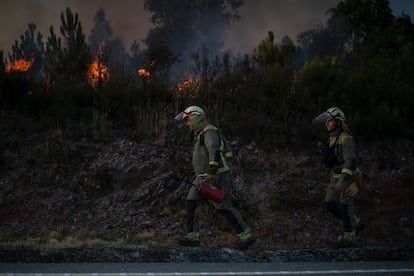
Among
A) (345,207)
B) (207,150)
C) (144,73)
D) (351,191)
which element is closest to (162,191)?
(207,150)

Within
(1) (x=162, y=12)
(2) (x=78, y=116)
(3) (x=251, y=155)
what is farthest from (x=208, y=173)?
(1) (x=162, y=12)

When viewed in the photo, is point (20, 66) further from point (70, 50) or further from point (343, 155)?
point (343, 155)

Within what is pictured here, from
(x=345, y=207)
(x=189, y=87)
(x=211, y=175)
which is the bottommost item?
(x=345, y=207)

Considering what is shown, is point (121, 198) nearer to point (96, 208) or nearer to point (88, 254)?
point (96, 208)

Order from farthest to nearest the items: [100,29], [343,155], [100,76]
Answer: [100,29]
[100,76]
[343,155]

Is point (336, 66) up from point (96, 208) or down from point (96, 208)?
up

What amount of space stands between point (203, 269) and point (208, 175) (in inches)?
62.1

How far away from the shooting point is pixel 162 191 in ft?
31.6

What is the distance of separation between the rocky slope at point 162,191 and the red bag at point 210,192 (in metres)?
0.97

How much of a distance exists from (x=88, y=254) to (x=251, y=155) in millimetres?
4910

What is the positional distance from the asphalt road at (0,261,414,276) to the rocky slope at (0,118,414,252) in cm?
142

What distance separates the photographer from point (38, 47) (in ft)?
173

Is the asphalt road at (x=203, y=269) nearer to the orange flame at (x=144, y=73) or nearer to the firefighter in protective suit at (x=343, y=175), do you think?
the firefighter in protective suit at (x=343, y=175)

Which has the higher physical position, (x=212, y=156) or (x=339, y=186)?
(x=212, y=156)
